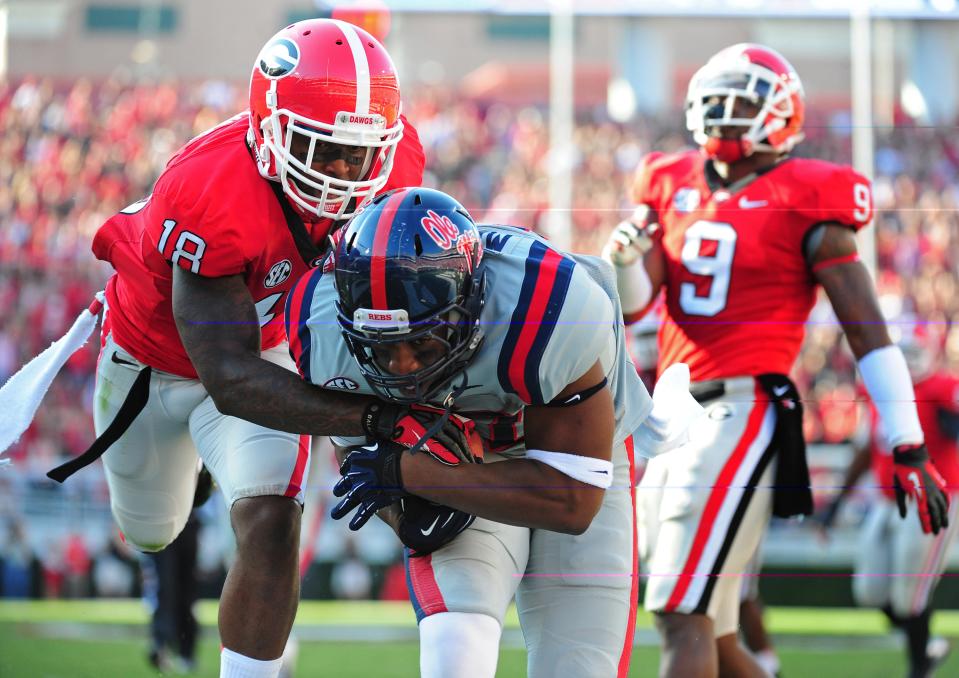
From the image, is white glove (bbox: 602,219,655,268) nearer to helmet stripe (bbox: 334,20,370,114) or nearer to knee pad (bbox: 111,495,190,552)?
helmet stripe (bbox: 334,20,370,114)

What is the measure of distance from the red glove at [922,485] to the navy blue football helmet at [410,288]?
1700mm

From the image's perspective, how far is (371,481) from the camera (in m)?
2.45

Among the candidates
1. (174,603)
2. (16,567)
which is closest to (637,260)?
(174,603)

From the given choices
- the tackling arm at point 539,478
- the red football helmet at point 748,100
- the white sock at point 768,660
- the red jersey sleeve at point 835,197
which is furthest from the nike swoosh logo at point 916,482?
the tackling arm at point 539,478

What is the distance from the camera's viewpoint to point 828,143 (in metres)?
14.2

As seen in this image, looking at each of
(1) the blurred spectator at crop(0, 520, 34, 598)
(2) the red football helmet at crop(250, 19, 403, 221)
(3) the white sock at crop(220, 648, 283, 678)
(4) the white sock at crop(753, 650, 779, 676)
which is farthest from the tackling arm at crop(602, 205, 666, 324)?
(1) the blurred spectator at crop(0, 520, 34, 598)

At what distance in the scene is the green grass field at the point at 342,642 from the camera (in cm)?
580

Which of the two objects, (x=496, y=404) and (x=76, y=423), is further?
(x=76, y=423)

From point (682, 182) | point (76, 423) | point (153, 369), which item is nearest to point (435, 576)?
point (153, 369)

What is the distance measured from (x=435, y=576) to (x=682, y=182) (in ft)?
5.98

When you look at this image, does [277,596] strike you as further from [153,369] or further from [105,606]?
[105,606]

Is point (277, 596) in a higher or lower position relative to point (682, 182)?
lower

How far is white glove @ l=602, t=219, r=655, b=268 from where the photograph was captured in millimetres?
3719

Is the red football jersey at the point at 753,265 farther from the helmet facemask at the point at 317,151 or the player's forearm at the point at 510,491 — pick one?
the player's forearm at the point at 510,491
